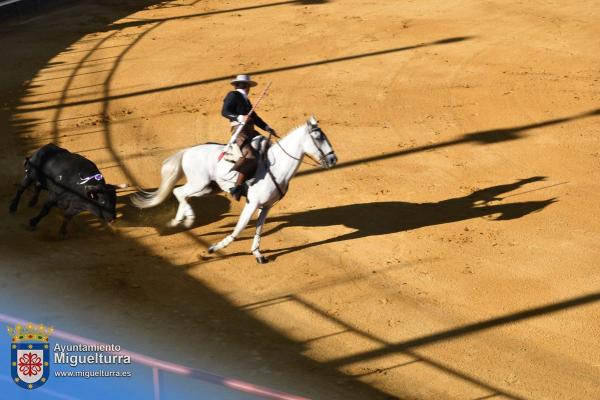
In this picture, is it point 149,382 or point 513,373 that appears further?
point 513,373

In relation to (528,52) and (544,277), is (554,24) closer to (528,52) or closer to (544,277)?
(528,52)

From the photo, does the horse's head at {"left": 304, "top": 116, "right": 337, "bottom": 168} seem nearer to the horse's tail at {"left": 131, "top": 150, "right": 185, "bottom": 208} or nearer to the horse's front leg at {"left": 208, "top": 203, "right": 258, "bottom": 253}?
the horse's front leg at {"left": 208, "top": 203, "right": 258, "bottom": 253}

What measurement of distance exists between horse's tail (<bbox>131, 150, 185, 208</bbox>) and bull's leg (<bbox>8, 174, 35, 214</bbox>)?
1800mm

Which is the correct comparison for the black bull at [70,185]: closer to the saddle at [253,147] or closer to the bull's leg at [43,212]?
the bull's leg at [43,212]

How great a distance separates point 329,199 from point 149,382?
9.17 metres

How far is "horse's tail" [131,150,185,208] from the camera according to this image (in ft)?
53.2

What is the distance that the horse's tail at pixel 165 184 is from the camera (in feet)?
53.2

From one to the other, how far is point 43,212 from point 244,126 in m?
3.83

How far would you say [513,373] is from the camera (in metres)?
12.6

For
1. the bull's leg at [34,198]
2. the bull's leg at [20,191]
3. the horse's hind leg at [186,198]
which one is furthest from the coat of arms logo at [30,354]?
the bull's leg at [34,198]

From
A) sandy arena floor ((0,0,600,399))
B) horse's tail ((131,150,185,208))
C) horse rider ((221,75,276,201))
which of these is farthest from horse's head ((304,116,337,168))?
horse's tail ((131,150,185,208))

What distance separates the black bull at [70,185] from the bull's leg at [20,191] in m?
0.26

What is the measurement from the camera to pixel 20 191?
55.5 ft

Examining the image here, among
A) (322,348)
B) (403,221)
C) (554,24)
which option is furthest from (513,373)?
(554,24)
